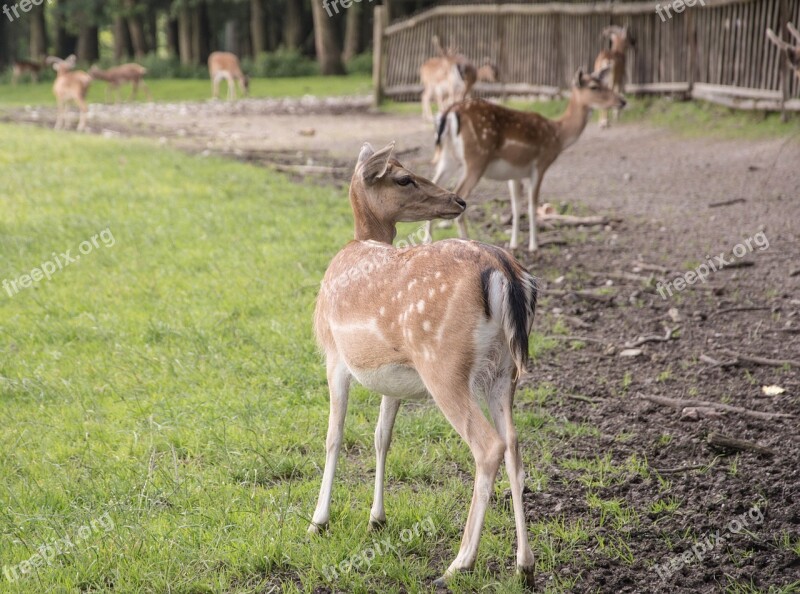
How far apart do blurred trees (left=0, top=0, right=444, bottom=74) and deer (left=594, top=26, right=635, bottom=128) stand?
13.8 m

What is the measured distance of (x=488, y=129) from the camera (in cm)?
830

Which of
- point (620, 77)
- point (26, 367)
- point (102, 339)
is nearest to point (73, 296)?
point (102, 339)

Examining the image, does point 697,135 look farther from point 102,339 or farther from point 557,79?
point 102,339

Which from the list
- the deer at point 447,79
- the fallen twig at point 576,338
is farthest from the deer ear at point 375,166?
the deer at point 447,79

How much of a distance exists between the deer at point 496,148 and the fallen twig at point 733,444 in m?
3.79

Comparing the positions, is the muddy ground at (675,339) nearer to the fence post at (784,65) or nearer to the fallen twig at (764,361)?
the fallen twig at (764,361)

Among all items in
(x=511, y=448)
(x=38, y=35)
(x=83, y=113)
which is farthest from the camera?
(x=38, y=35)

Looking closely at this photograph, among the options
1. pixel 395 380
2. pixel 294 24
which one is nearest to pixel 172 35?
pixel 294 24

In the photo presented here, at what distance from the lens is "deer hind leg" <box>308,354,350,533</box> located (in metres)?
3.86

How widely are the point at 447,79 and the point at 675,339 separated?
40.6ft

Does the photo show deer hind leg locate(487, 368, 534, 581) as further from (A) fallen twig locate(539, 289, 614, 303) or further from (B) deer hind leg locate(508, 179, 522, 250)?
(B) deer hind leg locate(508, 179, 522, 250)

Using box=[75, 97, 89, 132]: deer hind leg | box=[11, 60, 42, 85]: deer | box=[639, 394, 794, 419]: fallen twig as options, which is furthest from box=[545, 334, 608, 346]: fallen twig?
box=[11, 60, 42, 85]: deer

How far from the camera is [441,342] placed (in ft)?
11.0

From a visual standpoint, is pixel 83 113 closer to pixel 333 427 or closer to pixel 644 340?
pixel 644 340
